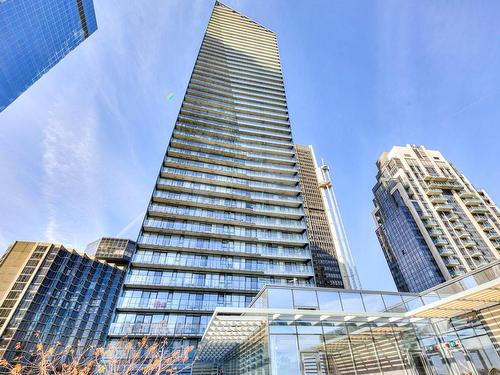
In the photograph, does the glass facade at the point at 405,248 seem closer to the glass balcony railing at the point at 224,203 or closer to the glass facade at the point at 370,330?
the glass balcony railing at the point at 224,203

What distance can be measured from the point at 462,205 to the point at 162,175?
82.3 metres

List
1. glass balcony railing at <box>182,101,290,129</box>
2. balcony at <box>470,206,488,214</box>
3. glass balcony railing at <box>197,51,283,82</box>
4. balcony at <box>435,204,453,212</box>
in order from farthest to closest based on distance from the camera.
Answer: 1. glass balcony railing at <box>197,51,283,82</box>
2. balcony at <box>470,206,488,214</box>
3. balcony at <box>435,204,453,212</box>
4. glass balcony railing at <box>182,101,290,129</box>

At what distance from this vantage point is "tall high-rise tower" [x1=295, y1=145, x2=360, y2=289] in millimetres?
83619

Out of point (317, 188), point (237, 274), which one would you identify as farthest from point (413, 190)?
point (237, 274)

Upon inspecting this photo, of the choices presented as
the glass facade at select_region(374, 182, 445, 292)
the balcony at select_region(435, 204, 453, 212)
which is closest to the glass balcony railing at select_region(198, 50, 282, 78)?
the glass facade at select_region(374, 182, 445, 292)

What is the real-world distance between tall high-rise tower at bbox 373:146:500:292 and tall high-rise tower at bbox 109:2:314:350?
1564 inches

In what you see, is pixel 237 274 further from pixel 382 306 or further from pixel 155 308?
pixel 382 306

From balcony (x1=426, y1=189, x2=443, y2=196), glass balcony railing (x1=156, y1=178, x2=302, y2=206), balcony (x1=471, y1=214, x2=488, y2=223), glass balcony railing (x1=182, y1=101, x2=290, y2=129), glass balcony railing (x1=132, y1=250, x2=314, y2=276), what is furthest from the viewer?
balcony (x1=426, y1=189, x2=443, y2=196)

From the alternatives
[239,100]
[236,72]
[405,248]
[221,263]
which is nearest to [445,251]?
[405,248]

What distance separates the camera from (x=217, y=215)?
4478 cm

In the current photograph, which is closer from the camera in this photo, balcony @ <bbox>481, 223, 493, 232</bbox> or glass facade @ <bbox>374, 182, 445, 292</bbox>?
glass facade @ <bbox>374, 182, 445, 292</bbox>

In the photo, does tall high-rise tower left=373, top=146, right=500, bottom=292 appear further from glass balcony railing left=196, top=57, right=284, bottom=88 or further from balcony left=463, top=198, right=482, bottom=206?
glass balcony railing left=196, top=57, right=284, bottom=88

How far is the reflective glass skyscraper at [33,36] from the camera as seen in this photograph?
49688 millimetres

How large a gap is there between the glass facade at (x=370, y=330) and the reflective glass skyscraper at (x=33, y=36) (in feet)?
224
